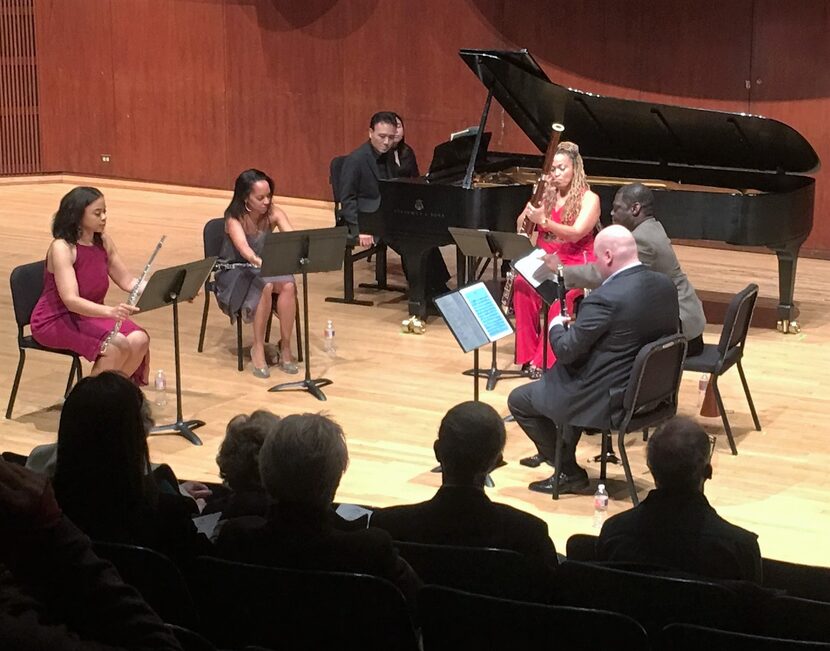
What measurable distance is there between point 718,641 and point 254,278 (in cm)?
525

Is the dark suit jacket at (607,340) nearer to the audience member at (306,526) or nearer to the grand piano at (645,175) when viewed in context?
the audience member at (306,526)

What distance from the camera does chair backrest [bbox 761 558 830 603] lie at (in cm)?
379

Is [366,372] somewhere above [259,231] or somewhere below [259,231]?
below

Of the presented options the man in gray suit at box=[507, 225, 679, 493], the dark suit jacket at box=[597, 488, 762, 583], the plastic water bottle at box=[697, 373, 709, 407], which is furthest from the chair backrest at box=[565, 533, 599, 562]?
the plastic water bottle at box=[697, 373, 709, 407]

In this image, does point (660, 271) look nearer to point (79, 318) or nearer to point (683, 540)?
point (79, 318)

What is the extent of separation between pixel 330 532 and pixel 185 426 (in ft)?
11.4

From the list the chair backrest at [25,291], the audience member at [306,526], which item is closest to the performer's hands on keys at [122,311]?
the chair backrest at [25,291]

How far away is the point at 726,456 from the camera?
20.8 feet

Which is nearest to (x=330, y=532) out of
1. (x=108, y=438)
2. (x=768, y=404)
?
(x=108, y=438)

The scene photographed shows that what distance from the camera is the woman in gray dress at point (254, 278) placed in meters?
7.64

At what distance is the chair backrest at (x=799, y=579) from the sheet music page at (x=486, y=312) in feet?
7.00

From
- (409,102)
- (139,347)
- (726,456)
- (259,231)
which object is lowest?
Result: (726,456)

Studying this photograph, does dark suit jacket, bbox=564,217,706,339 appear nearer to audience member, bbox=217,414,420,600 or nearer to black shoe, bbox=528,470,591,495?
black shoe, bbox=528,470,591,495

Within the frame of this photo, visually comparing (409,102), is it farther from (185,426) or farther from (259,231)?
(185,426)
